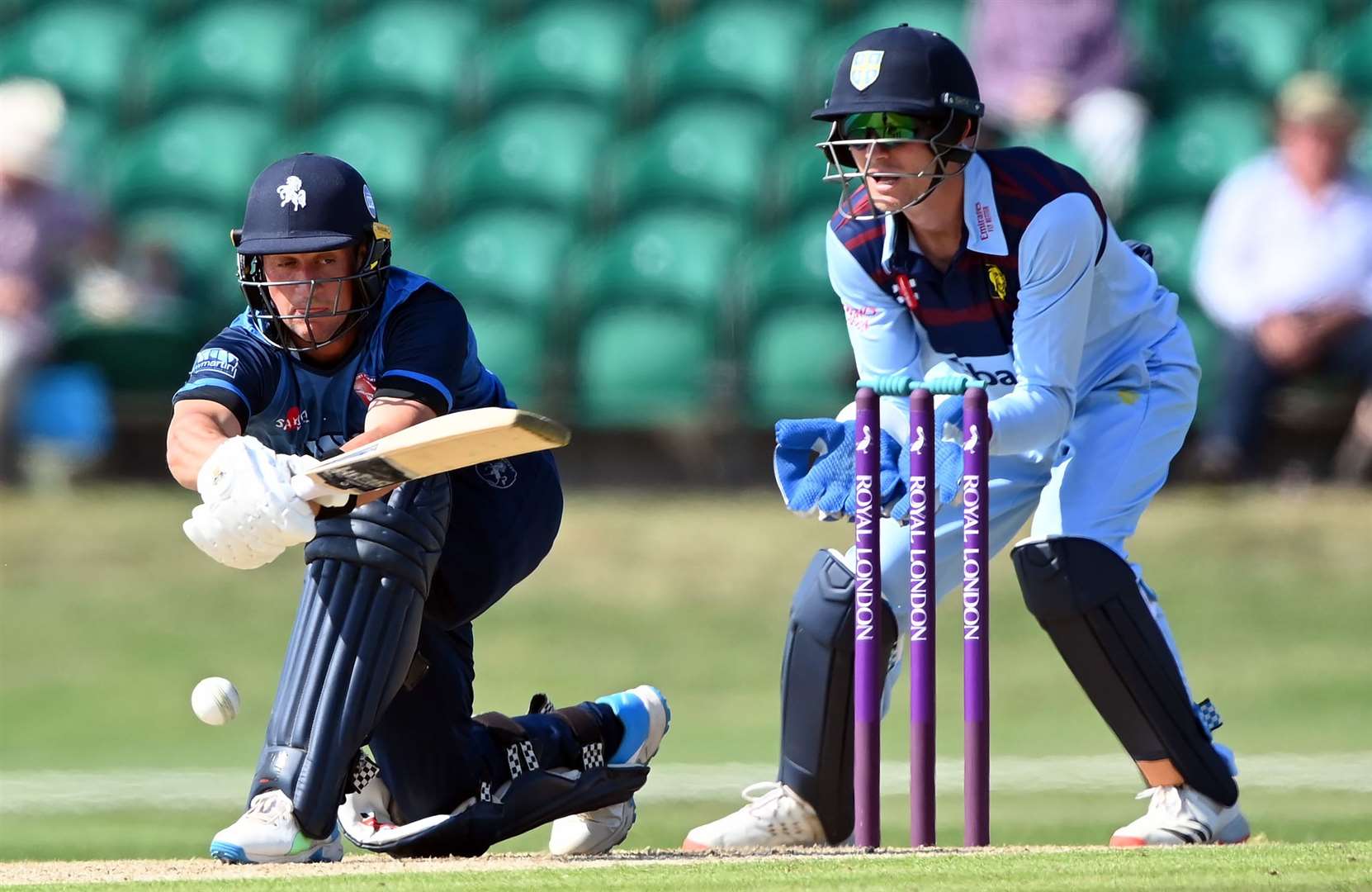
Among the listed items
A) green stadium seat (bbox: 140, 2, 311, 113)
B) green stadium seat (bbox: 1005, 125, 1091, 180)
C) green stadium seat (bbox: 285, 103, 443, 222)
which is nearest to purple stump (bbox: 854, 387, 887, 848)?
green stadium seat (bbox: 1005, 125, 1091, 180)

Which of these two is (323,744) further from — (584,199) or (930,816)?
(584,199)

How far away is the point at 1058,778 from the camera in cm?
550

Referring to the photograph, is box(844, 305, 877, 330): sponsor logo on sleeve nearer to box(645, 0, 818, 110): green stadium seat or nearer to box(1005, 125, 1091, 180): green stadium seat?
box(1005, 125, 1091, 180): green stadium seat

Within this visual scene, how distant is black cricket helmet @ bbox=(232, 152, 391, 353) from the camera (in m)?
3.51

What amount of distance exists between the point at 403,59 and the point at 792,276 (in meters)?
2.18

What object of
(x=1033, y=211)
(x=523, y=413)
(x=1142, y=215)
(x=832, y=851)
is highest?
(x=1142, y=215)

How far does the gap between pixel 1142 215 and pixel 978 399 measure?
5039 millimetres

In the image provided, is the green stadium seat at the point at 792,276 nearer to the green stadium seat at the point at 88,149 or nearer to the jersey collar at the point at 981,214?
the green stadium seat at the point at 88,149

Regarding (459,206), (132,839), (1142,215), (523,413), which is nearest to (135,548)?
(459,206)

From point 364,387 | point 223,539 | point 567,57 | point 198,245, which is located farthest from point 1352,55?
point 223,539

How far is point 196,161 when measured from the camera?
903cm

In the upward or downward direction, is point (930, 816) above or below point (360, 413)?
below

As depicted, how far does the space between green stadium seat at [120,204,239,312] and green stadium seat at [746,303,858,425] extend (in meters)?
2.03

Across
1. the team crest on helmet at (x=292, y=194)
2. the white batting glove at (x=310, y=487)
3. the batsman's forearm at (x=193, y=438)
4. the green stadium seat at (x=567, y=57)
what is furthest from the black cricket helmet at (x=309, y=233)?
the green stadium seat at (x=567, y=57)
